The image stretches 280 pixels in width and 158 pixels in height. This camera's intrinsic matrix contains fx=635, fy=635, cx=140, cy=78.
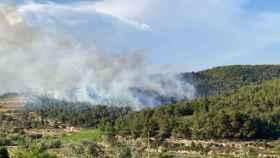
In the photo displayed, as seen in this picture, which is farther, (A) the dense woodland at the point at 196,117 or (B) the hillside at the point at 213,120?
(A) the dense woodland at the point at 196,117

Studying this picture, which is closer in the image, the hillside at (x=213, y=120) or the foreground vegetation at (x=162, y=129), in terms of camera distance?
the foreground vegetation at (x=162, y=129)

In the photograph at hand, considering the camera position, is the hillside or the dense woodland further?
the dense woodland

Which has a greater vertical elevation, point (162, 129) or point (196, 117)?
point (196, 117)

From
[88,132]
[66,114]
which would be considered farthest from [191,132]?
[66,114]

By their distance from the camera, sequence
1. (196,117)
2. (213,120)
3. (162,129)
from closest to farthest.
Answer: (213,120) → (162,129) → (196,117)

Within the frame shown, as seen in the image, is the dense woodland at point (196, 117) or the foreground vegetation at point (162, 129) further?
the dense woodland at point (196, 117)

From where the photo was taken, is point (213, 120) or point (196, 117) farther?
point (196, 117)

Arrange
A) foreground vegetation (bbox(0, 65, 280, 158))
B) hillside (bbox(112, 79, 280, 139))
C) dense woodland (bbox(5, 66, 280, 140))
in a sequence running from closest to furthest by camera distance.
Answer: foreground vegetation (bbox(0, 65, 280, 158)) → hillside (bbox(112, 79, 280, 139)) → dense woodland (bbox(5, 66, 280, 140))

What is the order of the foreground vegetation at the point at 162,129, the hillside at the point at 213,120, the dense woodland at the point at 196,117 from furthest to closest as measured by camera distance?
1. the dense woodland at the point at 196,117
2. the hillside at the point at 213,120
3. the foreground vegetation at the point at 162,129

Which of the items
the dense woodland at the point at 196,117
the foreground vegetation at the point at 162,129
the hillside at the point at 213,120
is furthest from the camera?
the dense woodland at the point at 196,117

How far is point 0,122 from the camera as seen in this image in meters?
172

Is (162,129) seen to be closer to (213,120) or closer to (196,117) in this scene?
(196,117)

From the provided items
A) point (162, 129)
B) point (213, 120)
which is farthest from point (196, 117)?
point (162, 129)

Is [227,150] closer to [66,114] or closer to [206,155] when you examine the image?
[206,155]
